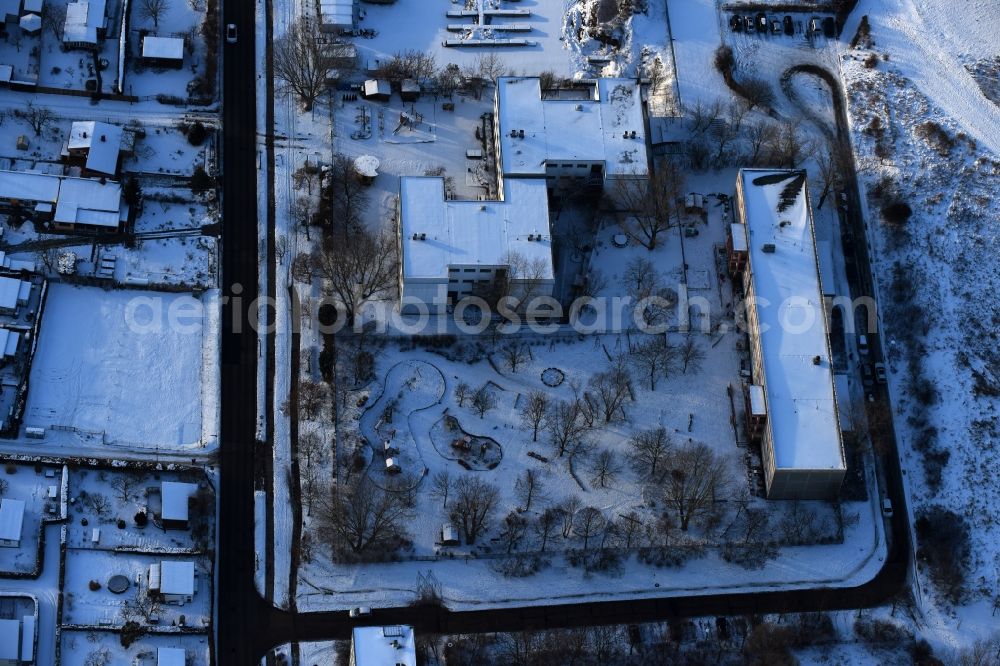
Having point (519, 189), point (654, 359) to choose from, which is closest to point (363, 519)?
point (654, 359)

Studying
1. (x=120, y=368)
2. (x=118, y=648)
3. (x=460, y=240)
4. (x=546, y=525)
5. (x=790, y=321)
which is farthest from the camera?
(x=460, y=240)

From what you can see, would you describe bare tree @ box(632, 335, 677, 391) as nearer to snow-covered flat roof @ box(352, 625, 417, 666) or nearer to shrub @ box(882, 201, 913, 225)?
shrub @ box(882, 201, 913, 225)

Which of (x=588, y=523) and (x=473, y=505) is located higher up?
(x=473, y=505)

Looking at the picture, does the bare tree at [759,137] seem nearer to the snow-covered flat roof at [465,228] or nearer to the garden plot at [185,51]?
the snow-covered flat roof at [465,228]

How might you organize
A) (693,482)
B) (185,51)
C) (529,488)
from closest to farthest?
(529,488) < (693,482) < (185,51)

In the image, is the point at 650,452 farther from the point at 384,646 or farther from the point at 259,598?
the point at 259,598

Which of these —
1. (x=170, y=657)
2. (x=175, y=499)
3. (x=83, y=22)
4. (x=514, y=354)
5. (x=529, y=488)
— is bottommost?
(x=170, y=657)

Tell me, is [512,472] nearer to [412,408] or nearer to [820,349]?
[412,408]

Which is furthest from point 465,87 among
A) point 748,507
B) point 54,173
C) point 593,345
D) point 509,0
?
point 748,507
